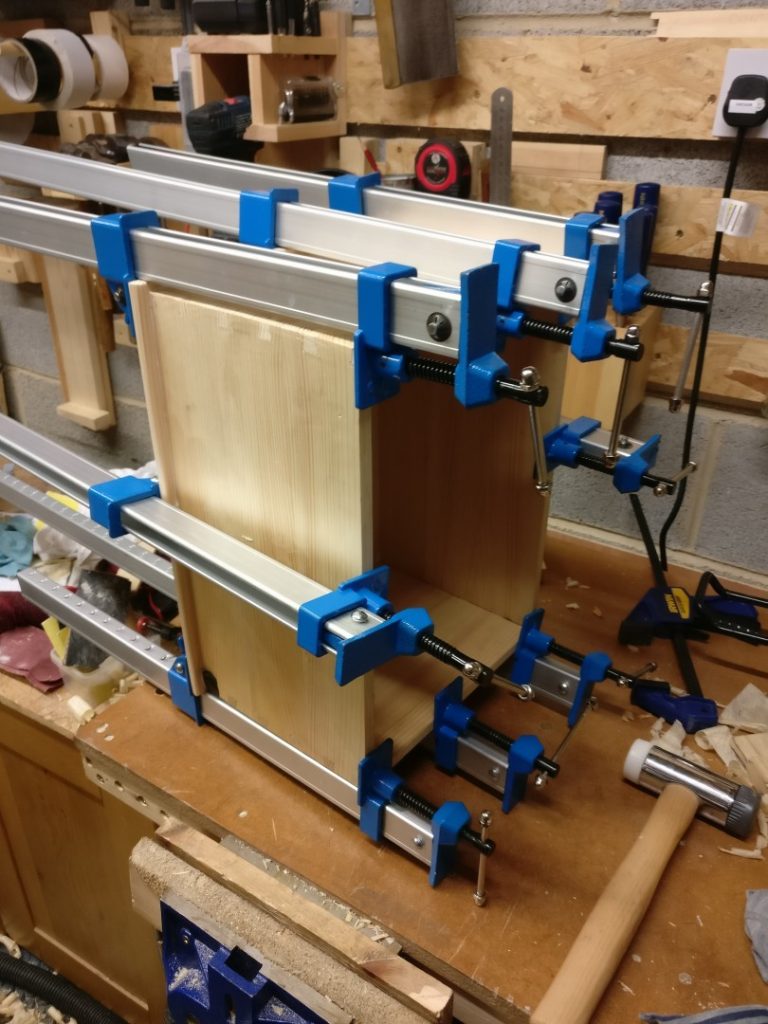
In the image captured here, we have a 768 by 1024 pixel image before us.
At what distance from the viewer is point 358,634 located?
574 millimetres

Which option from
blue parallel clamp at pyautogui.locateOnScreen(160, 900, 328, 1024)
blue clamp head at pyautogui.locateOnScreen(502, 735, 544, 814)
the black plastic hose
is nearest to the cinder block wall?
blue clamp head at pyautogui.locateOnScreen(502, 735, 544, 814)

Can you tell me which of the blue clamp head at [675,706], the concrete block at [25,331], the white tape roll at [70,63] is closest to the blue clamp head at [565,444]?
the blue clamp head at [675,706]

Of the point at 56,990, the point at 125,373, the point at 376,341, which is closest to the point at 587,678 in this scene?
the point at 376,341

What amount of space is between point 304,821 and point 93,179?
0.74m

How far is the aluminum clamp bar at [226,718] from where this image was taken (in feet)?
2.48

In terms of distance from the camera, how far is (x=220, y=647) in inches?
33.9

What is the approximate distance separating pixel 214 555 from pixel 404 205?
43 cm

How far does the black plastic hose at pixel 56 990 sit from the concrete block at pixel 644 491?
1.20m

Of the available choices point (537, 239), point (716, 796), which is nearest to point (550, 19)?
point (537, 239)

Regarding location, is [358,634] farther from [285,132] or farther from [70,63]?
[70,63]

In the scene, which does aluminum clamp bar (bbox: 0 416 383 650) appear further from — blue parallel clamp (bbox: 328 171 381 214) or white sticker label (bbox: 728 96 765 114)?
white sticker label (bbox: 728 96 765 114)

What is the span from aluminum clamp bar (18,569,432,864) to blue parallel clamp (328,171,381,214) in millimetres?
573

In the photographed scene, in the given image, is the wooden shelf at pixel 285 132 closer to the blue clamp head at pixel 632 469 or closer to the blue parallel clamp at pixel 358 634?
the blue clamp head at pixel 632 469

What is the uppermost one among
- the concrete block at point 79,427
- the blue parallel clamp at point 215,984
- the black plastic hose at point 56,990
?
the concrete block at point 79,427
